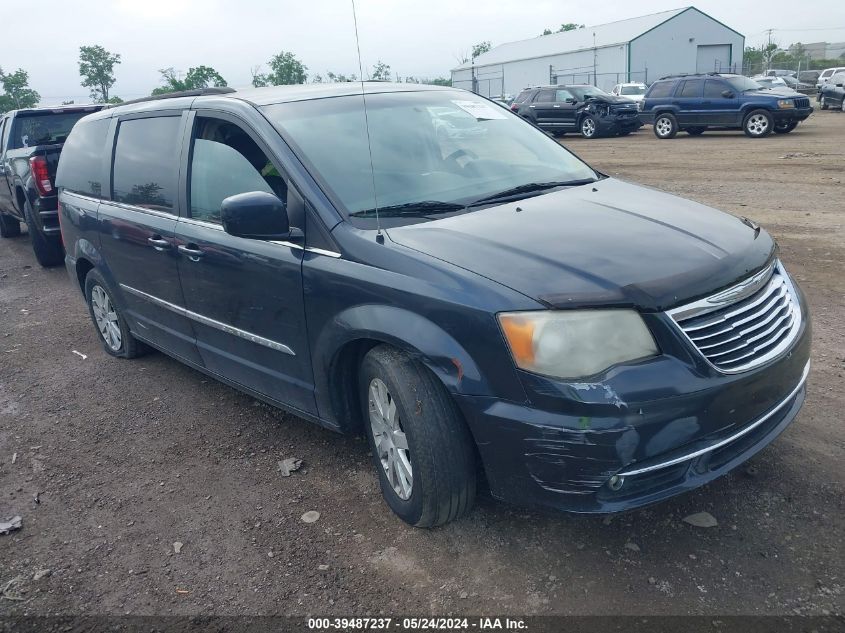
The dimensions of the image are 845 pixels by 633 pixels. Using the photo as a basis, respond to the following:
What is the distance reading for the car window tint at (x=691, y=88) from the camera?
809 inches

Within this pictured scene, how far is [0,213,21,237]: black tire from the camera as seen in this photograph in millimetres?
12086

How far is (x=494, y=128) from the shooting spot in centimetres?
420

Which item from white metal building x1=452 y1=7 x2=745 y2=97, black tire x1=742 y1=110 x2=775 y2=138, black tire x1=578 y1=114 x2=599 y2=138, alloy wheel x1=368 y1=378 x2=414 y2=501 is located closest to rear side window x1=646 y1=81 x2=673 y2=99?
black tire x1=578 y1=114 x2=599 y2=138

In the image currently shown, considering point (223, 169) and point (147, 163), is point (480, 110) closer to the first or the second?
point (223, 169)

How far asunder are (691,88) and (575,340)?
20.4 metres

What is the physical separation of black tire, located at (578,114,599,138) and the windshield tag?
1987 centimetres

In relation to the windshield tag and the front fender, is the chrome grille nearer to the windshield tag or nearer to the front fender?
the front fender

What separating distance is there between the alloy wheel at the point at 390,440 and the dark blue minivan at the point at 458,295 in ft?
0.04

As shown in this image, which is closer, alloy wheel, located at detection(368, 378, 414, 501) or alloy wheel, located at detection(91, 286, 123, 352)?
alloy wheel, located at detection(368, 378, 414, 501)

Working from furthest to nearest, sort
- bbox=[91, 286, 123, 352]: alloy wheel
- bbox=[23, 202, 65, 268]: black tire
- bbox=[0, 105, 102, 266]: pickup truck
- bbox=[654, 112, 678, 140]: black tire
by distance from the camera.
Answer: bbox=[654, 112, 678, 140]: black tire, bbox=[23, 202, 65, 268]: black tire, bbox=[0, 105, 102, 266]: pickup truck, bbox=[91, 286, 123, 352]: alloy wheel

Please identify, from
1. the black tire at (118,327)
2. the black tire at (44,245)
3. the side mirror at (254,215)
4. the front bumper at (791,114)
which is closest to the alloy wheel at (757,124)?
the front bumper at (791,114)

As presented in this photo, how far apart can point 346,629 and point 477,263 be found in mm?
1405

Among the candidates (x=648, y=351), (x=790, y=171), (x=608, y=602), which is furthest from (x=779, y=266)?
(x=790, y=171)

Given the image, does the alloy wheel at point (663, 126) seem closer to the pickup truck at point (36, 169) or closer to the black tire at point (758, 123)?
the black tire at point (758, 123)
